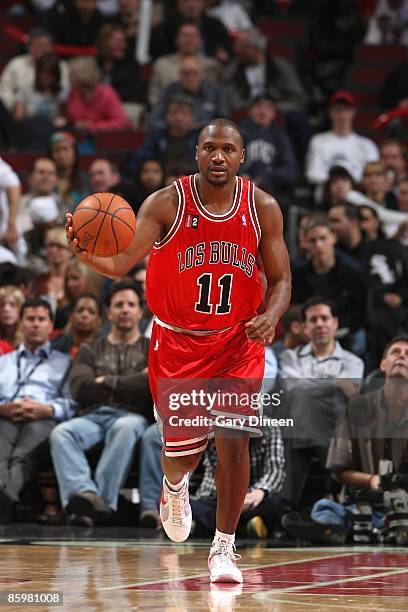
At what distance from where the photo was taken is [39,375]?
920cm

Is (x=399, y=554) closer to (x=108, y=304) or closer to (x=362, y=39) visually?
(x=108, y=304)

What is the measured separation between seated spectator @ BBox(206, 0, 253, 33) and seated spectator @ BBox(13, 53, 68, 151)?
2763mm

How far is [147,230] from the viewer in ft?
19.4

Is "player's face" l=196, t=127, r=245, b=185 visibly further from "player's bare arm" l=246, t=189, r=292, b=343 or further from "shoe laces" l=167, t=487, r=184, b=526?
"shoe laces" l=167, t=487, r=184, b=526

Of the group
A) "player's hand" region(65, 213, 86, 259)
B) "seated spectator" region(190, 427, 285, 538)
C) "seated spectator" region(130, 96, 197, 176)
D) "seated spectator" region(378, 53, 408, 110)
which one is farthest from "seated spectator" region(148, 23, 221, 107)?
"player's hand" region(65, 213, 86, 259)

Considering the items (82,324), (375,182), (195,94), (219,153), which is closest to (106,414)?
(82,324)

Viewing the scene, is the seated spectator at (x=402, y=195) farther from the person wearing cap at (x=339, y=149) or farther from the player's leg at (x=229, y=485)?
the player's leg at (x=229, y=485)

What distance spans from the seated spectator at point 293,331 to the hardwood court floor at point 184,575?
1.99 m

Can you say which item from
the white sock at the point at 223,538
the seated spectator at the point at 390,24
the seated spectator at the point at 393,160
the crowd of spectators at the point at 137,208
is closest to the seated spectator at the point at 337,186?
the crowd of spectators at the point at 137,208

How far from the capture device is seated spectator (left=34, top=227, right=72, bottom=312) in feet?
34.5

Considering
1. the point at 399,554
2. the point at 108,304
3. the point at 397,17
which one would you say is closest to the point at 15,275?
the point at 108,304

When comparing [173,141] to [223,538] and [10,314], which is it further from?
[223,538]

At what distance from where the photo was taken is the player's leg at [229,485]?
5742mm

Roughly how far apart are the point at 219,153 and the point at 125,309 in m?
3.30
